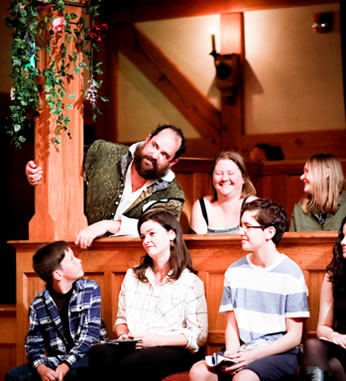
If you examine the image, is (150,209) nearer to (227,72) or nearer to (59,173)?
(59,173)

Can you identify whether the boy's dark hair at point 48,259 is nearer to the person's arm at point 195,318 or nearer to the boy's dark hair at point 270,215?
the person's arm at point 195,318

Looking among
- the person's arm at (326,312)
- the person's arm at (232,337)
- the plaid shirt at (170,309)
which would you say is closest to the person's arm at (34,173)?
the plaid shirt at (170,309)

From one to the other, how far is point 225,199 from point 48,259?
4.54 ft

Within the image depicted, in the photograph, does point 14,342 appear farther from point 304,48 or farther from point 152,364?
point 304,48

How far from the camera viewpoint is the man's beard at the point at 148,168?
4.70 metres

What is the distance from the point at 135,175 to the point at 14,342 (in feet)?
4.29

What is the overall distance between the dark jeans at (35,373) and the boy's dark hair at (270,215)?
1191 mm

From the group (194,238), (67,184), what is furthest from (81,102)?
(194,238)

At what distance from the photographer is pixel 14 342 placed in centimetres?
451

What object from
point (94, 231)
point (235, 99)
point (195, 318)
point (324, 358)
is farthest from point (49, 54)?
point (235, 99)

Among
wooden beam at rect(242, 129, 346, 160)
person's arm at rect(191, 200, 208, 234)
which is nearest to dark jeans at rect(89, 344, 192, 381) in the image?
person's arm at rect(191, 200, 208, 234)

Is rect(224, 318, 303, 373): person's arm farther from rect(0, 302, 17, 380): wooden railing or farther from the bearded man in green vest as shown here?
rect(0, 302, 17, 380): wooden railing

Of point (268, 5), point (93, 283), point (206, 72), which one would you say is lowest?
point (93, 283)

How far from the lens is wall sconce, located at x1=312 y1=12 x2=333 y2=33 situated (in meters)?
8.00
